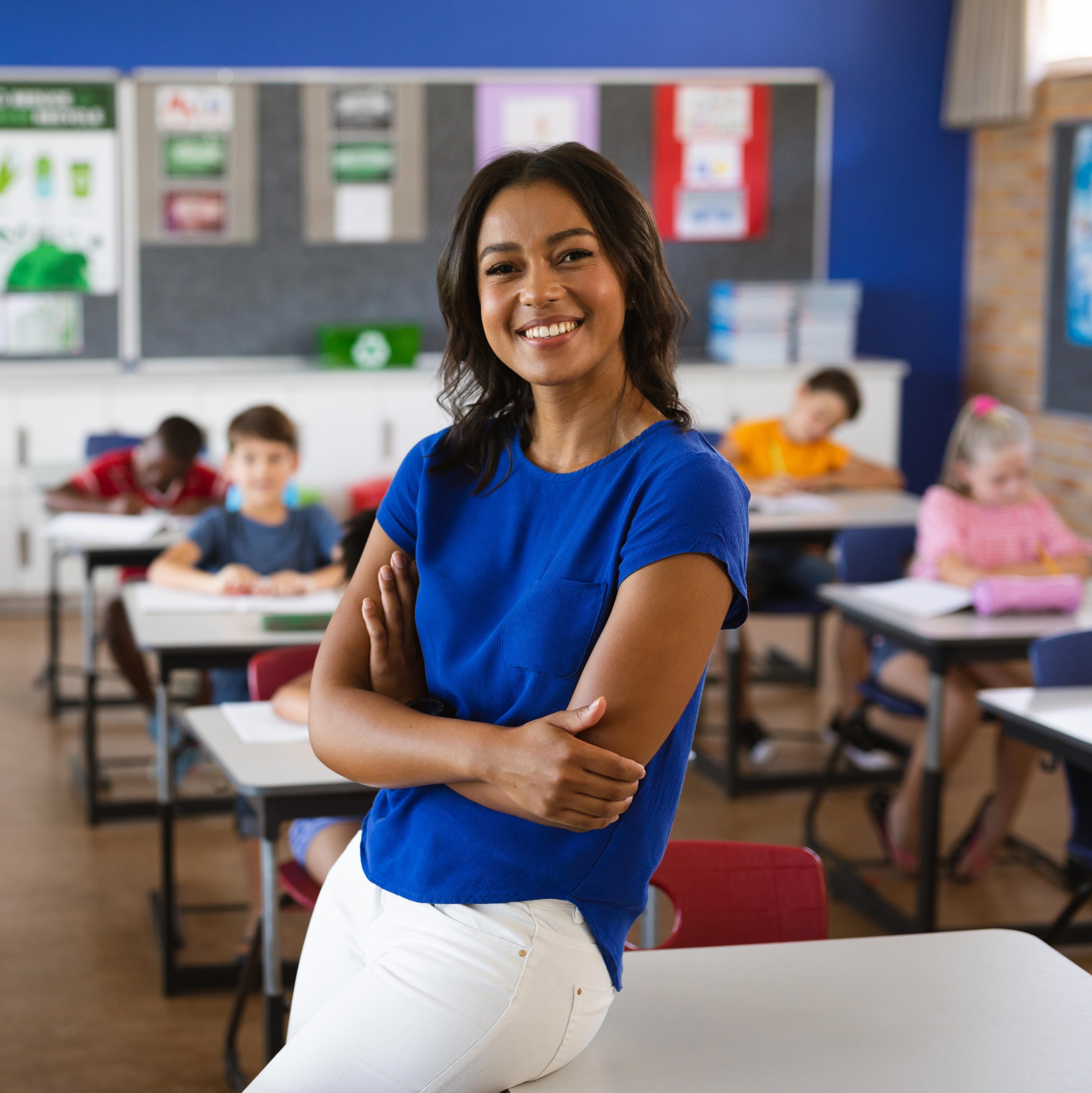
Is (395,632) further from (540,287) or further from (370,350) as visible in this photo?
(370,350)

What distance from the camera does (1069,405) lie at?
5.92 meters

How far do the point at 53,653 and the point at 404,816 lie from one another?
3.65 meters

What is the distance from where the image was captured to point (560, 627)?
1.23 metres

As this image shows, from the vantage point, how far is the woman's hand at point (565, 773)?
1.15 m

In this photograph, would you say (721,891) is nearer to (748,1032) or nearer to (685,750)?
(748,1032)

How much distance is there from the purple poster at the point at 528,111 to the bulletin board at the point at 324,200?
0.03 m

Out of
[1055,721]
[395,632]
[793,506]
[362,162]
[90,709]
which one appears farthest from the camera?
[362,162]

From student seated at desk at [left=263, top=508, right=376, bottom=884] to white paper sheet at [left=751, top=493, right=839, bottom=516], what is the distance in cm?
203

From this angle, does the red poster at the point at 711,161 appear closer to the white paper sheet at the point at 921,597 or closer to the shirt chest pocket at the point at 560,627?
the white paper sheet at the point at 921,597

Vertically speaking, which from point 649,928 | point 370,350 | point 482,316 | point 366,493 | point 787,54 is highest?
point 787,54

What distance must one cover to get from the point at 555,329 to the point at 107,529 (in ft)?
8.94

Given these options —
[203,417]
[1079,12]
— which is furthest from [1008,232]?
[203,417]

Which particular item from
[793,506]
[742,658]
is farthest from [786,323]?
[742,658]

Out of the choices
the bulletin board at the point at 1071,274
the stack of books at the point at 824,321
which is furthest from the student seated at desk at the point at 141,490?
the bulletin board at the point at 1071,274
